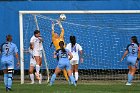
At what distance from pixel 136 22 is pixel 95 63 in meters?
2.73

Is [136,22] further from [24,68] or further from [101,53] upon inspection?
[24,68]

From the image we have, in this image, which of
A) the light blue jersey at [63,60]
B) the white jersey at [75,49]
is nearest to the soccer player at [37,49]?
the white jersey at [75,49]

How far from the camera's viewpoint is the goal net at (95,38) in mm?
27547

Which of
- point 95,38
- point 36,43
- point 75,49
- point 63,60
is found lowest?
point 63,60

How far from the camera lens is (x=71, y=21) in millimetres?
27938

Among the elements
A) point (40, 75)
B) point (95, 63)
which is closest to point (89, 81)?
point (95, 63)

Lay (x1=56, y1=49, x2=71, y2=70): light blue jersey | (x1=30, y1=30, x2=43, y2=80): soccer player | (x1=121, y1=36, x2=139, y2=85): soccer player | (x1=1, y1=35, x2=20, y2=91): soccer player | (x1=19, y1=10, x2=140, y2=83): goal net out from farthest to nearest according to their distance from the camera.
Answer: (x1=19, y1=10, x2=140, y2=83): goal net < (x1=30, y1=30, x2=43, y2=80): soccer player < (x1=121, y1=36, x2=139, y2=85): soccer player < (x1=56, y1=49, x2=71, y2=70): light blue jersey < (x1=1, y1=35, x2=20, y2=91): soccer player

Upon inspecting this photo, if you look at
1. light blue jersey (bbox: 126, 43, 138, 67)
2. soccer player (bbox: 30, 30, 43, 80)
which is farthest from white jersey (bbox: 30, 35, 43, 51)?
light blue jersey (bbox: 126, 43, 138, 67)

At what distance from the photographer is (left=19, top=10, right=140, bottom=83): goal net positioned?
27547 mm

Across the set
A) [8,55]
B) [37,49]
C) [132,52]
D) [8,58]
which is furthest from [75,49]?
[8,58]

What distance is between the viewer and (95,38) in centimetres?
2800

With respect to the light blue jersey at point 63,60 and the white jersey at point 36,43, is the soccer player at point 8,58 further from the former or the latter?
the white jersey at point 36,43

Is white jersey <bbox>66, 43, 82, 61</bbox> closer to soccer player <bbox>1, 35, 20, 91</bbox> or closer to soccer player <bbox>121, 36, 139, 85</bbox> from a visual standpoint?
soccer player <bbox>121, 36, 139, 85</bbox>

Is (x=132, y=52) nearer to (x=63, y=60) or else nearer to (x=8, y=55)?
(x=63, y=60)
